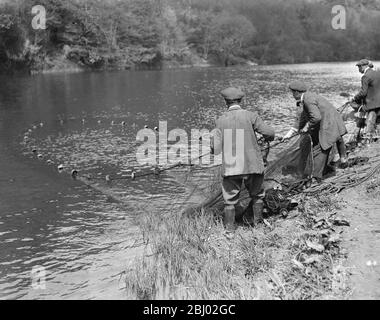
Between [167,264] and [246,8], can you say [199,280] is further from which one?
[246,8]

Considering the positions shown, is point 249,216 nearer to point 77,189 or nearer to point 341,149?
point 341,149

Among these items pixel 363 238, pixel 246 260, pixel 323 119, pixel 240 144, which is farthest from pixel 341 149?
pixel 246 260

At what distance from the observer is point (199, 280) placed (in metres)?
6.44

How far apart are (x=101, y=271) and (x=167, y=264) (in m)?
1.43

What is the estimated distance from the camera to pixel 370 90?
40.8 feet

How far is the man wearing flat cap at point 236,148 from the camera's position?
8008 millimetres

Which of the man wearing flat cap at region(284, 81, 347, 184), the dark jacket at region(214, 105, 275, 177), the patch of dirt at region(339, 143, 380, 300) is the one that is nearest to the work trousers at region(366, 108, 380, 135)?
the patch of dirt at region(339, 143, 380, 300)

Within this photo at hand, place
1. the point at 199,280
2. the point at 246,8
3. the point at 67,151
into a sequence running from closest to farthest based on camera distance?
the point at 199,280, the point at 67,151, the point at 246,8

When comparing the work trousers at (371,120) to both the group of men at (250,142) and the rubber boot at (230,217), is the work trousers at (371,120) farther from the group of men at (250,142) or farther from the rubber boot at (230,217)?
the rubber boot at (230,217)

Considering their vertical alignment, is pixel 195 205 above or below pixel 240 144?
below

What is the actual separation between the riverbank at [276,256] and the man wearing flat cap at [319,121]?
1.15 meters

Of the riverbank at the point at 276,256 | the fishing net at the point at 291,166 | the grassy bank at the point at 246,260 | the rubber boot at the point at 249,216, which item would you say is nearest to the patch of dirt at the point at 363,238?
the riverbank at the point at 276,256

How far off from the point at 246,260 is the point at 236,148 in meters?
2.06
